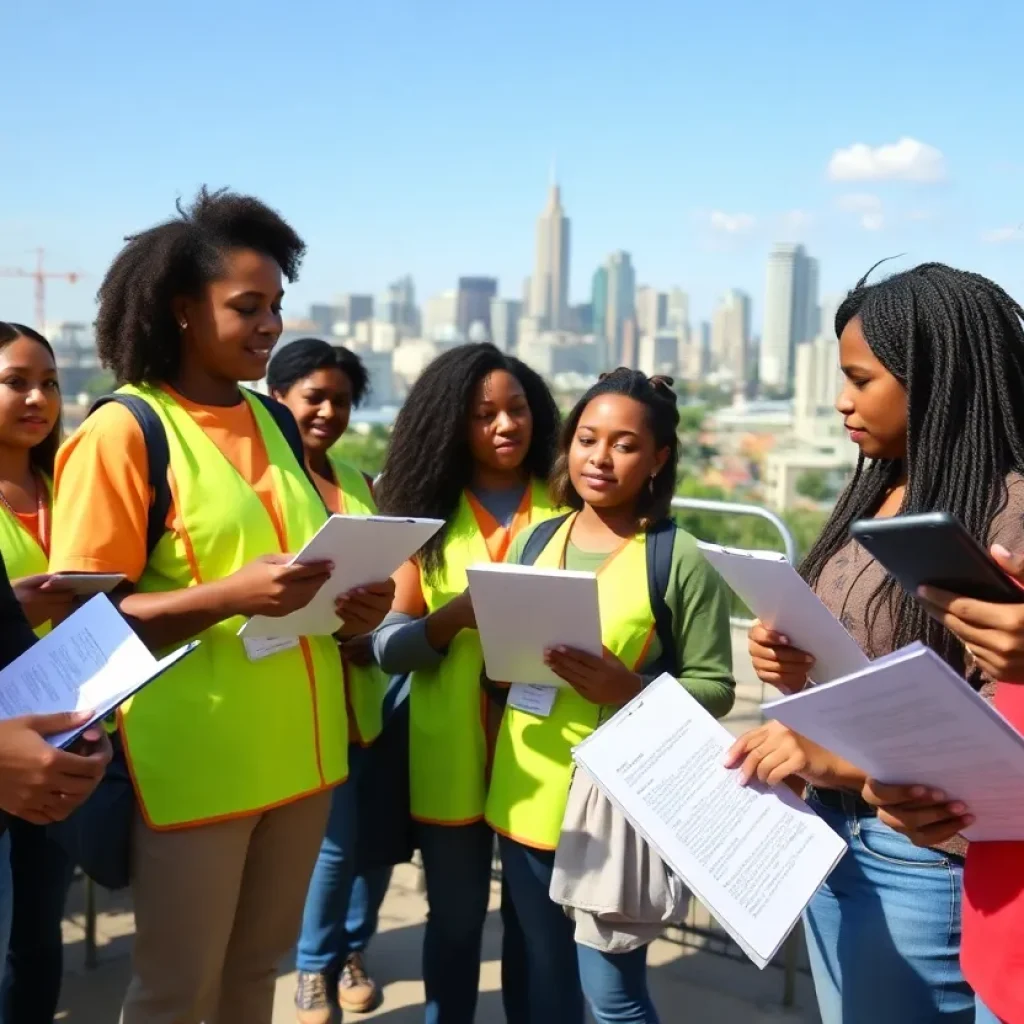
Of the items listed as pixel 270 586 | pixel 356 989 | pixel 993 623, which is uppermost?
pixel 993 623

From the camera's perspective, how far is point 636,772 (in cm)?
208

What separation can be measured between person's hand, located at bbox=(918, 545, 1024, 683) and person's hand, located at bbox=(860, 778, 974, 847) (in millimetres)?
224

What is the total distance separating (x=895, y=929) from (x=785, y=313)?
5236 inches

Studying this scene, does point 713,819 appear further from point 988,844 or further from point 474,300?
point 474,300

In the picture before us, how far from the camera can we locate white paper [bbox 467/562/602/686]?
2.27 metres

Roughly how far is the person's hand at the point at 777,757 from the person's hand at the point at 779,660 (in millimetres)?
88

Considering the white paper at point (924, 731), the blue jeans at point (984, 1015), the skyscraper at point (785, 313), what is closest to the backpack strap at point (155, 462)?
the white paper at point (924, 731)

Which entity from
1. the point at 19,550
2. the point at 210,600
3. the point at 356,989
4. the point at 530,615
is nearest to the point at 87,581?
the point at 210,600

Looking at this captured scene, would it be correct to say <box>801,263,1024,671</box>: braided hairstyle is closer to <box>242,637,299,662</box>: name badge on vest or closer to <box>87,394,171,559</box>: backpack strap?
<box>242,637,299,662</box>: name badge on vest

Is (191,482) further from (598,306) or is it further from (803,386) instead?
(598,306)

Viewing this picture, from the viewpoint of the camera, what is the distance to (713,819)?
2002mm

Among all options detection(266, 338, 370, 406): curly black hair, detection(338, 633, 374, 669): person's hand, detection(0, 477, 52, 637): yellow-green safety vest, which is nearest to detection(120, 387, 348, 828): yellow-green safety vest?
detection(338, 633, 374, 669): person's hand

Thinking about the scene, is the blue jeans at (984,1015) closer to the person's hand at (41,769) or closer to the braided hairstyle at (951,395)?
the braided hairstyle at (951,395)

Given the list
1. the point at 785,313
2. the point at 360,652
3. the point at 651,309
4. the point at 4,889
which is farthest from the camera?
the point at 651,309
